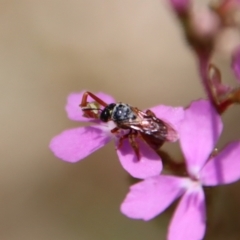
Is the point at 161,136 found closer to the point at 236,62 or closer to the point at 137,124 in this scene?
the point at 137,124

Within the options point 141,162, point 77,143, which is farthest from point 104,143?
point 141,162

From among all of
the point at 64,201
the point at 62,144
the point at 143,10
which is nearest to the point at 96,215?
the point at 64,201

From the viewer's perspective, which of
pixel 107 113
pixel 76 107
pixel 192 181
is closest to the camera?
pixel 192 181

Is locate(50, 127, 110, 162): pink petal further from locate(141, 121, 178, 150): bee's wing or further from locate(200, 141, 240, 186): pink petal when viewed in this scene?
locate(200, 141, 240, 186): pink petal

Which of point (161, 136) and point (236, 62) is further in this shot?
point (161, 136)

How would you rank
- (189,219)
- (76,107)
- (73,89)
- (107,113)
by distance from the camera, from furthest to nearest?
(73,89) → (76,107) → (107,113) → (189,219)

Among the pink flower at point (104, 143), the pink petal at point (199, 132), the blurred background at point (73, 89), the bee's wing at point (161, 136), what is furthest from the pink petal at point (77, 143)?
the blurred background at point (73, 89)

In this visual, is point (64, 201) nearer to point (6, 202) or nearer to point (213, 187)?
point (6, 202)

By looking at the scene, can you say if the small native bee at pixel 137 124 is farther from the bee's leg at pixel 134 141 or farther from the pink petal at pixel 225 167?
the pink petal at pixel 225 167
